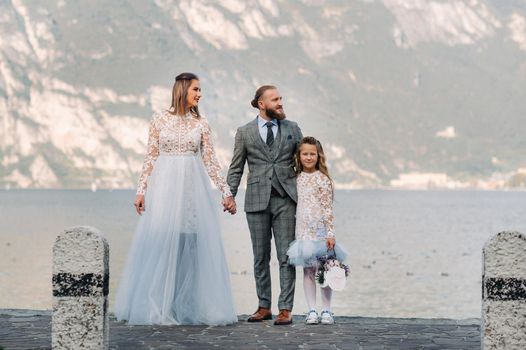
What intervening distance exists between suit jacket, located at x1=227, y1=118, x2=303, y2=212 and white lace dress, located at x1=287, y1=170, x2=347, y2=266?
0.68 ft

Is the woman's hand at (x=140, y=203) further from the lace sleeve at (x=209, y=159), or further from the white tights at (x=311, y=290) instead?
the white tights at (x=311, y=290)

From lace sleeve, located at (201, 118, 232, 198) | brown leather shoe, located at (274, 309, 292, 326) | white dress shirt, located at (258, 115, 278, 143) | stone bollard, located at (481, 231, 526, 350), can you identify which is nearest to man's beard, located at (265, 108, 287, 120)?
Answer: white dress shirt, located at (258, 115, 278, 143)

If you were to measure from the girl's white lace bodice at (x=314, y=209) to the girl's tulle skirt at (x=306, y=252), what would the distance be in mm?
87

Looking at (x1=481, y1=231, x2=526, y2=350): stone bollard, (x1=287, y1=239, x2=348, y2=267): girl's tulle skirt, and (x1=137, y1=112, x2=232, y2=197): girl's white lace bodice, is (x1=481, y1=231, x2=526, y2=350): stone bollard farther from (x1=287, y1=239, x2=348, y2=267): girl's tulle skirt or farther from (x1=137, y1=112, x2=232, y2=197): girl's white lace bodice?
(x1=137, y1=112, x2=232, y2=197): girl's white lace bodice

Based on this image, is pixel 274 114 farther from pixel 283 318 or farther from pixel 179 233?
pixel 283 318

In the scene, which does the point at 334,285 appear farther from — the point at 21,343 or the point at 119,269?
the point at 119,269

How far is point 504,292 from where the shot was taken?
908 cm

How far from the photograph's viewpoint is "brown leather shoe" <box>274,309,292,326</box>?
13094 millimetres

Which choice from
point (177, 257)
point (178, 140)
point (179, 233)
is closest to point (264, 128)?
point (178, 140)

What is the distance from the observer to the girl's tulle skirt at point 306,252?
516 inches

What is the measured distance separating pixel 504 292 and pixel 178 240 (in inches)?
212

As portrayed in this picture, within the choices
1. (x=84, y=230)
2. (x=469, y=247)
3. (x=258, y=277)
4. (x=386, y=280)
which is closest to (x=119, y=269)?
(x=386, y=280)

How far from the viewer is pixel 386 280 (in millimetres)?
58156

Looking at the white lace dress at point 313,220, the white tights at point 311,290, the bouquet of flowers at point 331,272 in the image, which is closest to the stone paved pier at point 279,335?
the white tights at point 311,290
